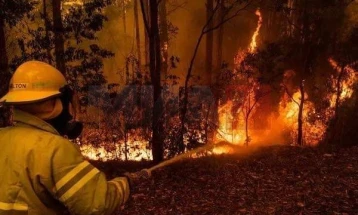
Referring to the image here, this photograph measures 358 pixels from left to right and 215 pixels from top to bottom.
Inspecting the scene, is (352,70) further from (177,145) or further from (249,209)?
(249,209)

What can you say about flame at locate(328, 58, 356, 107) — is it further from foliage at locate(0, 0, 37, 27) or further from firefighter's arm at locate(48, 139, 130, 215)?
firefighter's arm at locate(48, 139, 130, 215)

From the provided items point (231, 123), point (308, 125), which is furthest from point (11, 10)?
point (308, 125)

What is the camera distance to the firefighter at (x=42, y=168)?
6.30 feet

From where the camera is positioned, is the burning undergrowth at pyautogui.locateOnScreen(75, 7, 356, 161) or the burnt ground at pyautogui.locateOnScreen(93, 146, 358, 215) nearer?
the burnt ground at pyautogui.locateOnScreen(93, 146, 358, 215)

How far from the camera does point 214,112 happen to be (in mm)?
13609

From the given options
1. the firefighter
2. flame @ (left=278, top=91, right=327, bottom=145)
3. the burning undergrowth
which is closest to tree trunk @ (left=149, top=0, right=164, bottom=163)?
the burning undergrowth

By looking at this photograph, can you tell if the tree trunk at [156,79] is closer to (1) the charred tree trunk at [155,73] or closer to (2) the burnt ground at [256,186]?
(1) the charred tree trunk at [155,73]

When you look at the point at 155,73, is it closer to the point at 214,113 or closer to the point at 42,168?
the point at 214,113

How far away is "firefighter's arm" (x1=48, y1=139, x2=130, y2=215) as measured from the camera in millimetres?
1923

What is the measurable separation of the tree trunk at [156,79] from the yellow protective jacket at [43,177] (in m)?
7.43

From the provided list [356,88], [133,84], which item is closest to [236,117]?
[356,88]

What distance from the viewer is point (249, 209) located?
18.9 feet

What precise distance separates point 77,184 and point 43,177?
0.17 meters

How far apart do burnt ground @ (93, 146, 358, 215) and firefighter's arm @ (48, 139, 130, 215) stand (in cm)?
401
